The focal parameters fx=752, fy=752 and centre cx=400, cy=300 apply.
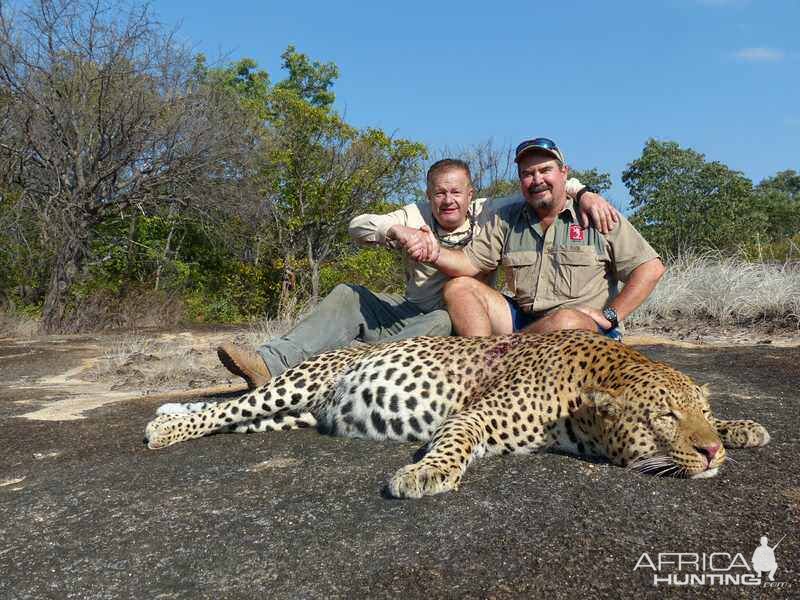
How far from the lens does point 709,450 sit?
3.47 m

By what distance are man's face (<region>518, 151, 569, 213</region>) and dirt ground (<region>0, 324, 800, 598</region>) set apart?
1.94 metres

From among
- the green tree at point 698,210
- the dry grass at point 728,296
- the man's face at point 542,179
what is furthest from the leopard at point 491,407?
the green tree at point 698,210

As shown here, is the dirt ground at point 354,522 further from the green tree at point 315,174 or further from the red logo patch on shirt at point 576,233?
the green tree at point 315,174

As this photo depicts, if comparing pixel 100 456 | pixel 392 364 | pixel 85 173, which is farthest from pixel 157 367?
pixel 85 173

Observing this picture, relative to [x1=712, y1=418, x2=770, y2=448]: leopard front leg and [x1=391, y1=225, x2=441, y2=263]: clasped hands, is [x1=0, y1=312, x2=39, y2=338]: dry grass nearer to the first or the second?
[x1=391, y1=225, x2=441, y2=263]: clasped hands

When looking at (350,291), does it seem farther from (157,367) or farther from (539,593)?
(157,367)

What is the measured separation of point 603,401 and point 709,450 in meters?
0.56

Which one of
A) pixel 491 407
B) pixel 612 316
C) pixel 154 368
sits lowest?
pixel 154 368

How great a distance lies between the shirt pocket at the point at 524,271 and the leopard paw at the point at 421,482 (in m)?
2.67

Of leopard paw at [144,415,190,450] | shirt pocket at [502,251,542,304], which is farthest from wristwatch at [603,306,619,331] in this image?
leopard paw at [144,415,190,450]

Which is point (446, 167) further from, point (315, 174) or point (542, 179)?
point (315, 174)

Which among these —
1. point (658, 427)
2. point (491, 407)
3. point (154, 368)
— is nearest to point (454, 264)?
point (491, 407)

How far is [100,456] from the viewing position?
4.72m

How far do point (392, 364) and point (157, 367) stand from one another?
6.24 meters
